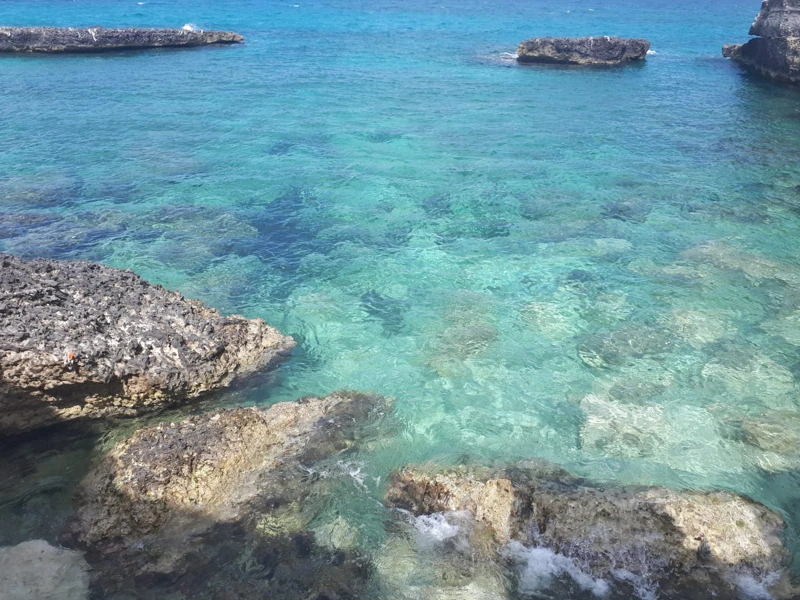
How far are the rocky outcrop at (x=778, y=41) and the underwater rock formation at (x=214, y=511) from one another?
2799cm

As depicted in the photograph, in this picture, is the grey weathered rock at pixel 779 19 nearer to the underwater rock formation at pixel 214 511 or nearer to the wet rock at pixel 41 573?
the underwater rock formation at pixel 214 511

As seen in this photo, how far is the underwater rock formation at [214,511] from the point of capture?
19.9 ft

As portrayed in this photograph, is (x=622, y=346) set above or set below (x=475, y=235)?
below

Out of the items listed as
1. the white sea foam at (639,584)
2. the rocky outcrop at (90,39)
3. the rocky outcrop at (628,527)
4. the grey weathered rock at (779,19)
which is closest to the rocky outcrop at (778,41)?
the grey weathered rock at (779,19)

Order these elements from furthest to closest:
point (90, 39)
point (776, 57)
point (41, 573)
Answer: point (90, 39), point (776, 57), point (41, 573)

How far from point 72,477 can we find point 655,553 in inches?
248

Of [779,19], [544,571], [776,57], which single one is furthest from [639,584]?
[779,19]

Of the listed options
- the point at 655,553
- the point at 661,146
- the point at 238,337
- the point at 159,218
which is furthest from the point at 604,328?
the point at 661,146

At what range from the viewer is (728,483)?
742 cm

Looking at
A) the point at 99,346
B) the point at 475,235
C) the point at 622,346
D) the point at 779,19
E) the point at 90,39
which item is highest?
the point at 90,39

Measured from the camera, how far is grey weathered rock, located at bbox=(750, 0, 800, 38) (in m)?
26.6

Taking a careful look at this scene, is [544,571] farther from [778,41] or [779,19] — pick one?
[779,19]

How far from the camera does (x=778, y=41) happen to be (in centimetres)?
2728

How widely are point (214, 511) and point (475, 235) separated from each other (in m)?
8.80
